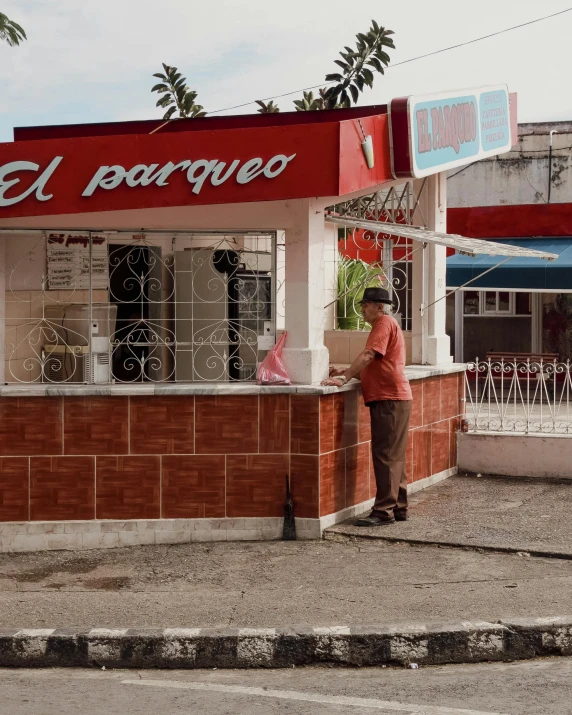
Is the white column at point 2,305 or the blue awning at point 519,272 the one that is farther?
the blue awning at point 519,272

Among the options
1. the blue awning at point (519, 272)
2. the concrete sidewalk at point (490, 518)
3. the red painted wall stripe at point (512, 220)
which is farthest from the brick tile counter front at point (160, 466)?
the red painted wall stripe at point (512, 220)

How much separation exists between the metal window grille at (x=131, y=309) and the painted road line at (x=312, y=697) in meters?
3.18

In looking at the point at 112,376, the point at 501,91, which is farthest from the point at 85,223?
the point at 501,91

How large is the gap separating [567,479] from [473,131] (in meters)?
3.39

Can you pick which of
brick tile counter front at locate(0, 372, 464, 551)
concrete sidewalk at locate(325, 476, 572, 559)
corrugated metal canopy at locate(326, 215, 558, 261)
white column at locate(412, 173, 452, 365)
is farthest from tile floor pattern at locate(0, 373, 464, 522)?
white column at locate(412, 173, 452, 365)

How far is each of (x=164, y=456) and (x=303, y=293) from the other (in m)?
1.57

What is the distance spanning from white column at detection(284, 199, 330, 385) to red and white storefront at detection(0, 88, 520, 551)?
12mm

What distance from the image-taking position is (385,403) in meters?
8.58

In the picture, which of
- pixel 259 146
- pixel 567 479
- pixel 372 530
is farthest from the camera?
pixel 567 479

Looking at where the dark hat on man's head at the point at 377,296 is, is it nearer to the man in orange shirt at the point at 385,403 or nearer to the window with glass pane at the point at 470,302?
the man in orange shirt at the point at 385,403

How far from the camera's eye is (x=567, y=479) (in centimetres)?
1056

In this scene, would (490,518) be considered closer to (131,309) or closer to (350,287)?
(131,309)

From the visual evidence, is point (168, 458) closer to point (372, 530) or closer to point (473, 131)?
point (372, 530)

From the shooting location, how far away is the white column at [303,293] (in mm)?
8289
